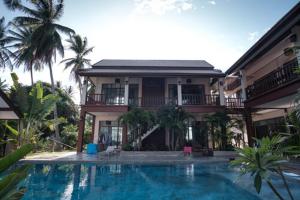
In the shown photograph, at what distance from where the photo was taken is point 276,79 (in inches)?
408

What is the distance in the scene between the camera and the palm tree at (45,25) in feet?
59.6

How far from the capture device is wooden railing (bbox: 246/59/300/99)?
906cm

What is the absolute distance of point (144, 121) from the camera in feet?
43.2

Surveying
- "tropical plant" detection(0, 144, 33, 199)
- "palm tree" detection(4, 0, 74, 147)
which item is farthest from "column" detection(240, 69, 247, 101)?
"palm tree" detection(4, 0, 74, 147)

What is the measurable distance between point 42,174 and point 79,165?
83.7 inches

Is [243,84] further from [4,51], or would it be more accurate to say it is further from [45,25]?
[4,51]

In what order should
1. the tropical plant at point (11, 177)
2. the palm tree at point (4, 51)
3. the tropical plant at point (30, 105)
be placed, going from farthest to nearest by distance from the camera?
the palm tree at point (4, 51)
the tropical plant at point (30, 105)
the tropical plant at point (11, 177)

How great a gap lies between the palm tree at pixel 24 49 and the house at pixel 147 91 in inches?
278

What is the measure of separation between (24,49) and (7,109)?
11.3 meters

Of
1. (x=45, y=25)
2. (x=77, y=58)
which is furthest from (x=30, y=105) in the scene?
(x=77, y=58)

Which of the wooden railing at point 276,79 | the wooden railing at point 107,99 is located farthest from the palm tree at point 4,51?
the wooden railing at point 276,79

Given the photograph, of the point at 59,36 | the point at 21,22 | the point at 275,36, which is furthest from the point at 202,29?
the point at 21,22

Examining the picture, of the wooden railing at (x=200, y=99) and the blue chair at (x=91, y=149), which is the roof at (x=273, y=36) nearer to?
the wooden railing at (x=200, y=99)

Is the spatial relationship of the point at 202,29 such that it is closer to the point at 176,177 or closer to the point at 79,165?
the point at 176,177
